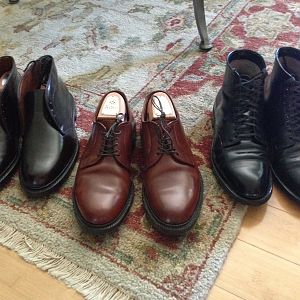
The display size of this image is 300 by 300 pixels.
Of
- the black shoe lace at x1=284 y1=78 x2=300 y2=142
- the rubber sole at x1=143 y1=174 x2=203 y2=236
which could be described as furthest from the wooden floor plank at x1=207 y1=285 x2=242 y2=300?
the black shoe lace at x1=284 y1=78 x2=300 y2=142

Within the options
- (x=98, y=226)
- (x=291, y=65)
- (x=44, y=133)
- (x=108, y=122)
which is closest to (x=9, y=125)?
(x=44, y=133)

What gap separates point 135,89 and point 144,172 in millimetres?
361

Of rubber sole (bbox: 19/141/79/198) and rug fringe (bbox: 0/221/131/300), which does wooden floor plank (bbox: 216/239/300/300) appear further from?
rubber sole (bbox: 19/141/79/198)

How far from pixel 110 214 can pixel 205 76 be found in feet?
1.82

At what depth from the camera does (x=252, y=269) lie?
64 cm

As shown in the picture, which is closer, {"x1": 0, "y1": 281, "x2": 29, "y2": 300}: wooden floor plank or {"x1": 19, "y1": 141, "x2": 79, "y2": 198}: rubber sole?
{"x1": 0, "y1": 281, "x2": 29, "y2": 300}: wooden floor plank

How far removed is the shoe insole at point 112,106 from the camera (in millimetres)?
784

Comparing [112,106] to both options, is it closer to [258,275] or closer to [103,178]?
[103,178]

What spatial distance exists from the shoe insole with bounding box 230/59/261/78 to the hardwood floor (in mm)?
300

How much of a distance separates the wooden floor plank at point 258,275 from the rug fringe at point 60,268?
174 millimetres

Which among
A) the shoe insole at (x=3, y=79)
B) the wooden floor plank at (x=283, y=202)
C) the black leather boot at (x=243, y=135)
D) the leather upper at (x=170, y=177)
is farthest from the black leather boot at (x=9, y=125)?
the wooden floor plank at (x=283, y=202)

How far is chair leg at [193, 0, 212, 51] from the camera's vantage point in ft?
3.53

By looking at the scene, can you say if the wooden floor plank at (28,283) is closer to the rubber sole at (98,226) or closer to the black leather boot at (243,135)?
the rubber sole at (98,226)

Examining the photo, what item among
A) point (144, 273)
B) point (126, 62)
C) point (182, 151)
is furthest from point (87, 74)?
point (144, 273)
